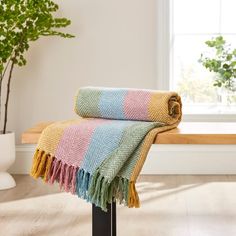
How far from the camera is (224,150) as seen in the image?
4980mm

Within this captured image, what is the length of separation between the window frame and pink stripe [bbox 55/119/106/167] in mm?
2693

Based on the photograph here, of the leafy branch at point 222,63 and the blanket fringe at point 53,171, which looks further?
the leafy branch at point 222,63

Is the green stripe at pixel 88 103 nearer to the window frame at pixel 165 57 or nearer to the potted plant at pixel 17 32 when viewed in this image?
the potted plant at pixel 17 32

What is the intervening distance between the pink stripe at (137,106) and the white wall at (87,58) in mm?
2539

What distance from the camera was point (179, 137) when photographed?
7.28 ft

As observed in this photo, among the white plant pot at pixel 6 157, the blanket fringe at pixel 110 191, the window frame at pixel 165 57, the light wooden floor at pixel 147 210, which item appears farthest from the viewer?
the window frame at pixel 165 57

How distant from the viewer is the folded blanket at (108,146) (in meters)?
2.19

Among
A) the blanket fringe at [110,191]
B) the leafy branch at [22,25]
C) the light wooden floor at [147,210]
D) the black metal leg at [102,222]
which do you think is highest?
the leafy branch at [22,25]

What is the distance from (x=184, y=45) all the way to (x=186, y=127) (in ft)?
8.92

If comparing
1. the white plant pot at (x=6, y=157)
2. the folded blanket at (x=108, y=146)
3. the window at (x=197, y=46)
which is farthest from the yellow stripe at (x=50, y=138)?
the window at (x=197, y=46)

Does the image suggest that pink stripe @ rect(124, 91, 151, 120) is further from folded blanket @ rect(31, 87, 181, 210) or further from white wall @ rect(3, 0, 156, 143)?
white wall @ rect(3, 0, 156, 143)

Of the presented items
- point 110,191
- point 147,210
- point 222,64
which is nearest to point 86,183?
point 110,191

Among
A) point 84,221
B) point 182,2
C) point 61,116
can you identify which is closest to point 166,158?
point 61,116

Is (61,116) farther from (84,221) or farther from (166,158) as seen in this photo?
(84,221)
